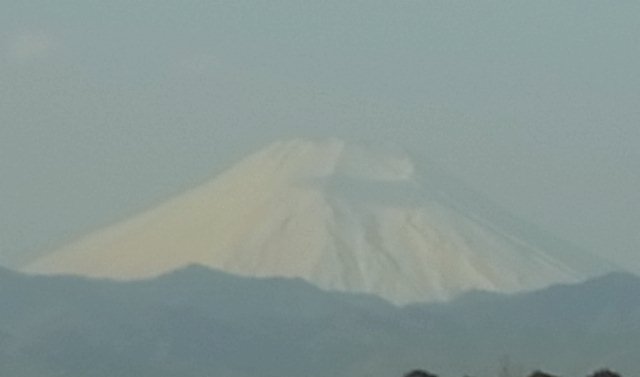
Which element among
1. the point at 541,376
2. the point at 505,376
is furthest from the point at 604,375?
→ the point at 505,376

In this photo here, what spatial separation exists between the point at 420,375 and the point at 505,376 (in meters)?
16.0

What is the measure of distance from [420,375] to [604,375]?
29.4 feet

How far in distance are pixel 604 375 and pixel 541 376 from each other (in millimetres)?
3063

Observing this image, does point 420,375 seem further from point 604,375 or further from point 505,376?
point 505,376

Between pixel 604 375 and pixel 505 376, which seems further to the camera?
pixel 604 375

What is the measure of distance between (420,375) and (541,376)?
5.91 metres

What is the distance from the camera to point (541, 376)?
11506cm

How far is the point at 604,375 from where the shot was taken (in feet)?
375

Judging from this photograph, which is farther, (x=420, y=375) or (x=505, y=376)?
(x=420, y=375)

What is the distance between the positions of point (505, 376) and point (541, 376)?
1520 centimetres

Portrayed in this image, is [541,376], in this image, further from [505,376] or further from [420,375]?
[505,376]

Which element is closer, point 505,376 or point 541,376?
point 505,376

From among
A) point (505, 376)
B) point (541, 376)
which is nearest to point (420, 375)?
point (541, 376)

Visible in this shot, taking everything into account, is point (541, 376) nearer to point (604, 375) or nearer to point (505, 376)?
point (604, 375)
